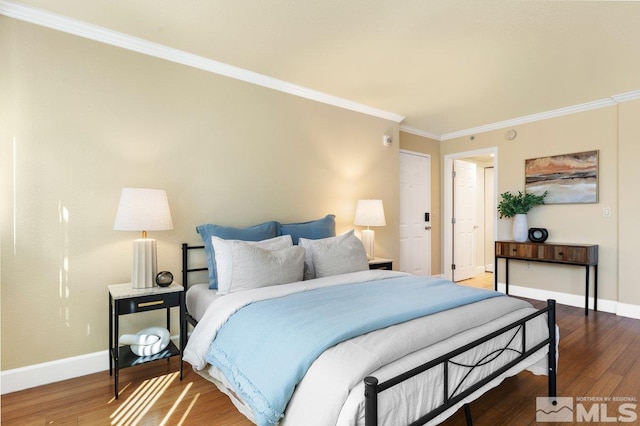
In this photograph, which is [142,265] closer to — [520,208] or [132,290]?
[132,290]

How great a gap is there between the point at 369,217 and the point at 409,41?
190cm

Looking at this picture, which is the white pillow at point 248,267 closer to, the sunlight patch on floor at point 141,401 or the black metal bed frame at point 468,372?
the black metal bed frame at point 468,372

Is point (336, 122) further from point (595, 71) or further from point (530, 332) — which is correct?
point (530, 332)

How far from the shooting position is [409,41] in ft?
8.79

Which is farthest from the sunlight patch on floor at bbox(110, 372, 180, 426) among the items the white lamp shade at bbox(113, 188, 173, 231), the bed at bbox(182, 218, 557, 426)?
the white lamp shade at bbox(113, 188, 173, 231)

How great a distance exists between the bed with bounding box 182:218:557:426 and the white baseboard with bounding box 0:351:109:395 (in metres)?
0.79

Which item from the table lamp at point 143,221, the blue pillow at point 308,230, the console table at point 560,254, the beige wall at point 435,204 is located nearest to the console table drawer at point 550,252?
the console table at point 560,254

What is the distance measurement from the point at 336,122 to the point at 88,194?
8.69 ft

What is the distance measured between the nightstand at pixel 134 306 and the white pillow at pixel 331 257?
3.46 ft

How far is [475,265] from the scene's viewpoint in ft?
20.8

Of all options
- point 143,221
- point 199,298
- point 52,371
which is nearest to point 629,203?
point 199,298

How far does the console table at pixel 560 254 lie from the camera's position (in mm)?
3939

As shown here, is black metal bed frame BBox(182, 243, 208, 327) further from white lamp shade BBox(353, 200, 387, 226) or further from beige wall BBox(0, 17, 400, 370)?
white lamp shade BBox(353, 200, 387, 226)

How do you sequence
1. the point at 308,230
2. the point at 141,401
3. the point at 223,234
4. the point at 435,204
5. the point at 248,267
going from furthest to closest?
1. the point at 435,204
2. the point at 308,230
3. the point at 223,234
4. the point at 248,267
5. the point at 141,401
